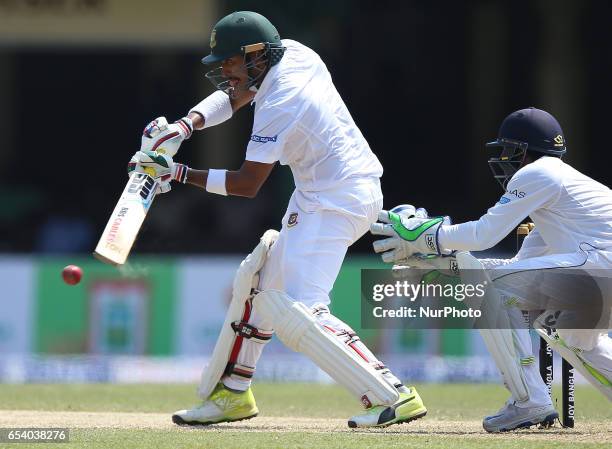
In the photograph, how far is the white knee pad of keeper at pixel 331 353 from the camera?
5.33 metres

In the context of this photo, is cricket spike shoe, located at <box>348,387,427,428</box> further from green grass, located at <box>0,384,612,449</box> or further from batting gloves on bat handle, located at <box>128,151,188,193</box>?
batting gloves on bat handle, located at <box>128,151,188,193</box>

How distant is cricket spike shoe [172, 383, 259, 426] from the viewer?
573 centimetres

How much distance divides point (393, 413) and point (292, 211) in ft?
3.20

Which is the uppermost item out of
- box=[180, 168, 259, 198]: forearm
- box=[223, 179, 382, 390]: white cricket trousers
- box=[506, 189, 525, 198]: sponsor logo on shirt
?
box=[180, 168, 259, 198]: forearm

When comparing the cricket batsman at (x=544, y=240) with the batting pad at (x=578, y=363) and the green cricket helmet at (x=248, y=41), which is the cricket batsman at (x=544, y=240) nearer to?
the batting pad at (x=578, y=363)

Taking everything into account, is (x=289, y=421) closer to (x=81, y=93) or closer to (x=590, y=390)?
(x=590, y=390)

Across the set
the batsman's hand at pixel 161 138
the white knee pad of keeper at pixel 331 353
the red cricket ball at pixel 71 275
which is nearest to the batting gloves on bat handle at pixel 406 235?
the white knee pad of keeper at pixel 331 353

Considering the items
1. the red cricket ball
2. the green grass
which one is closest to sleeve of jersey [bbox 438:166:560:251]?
the green grass

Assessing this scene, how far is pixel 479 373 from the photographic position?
983 cm

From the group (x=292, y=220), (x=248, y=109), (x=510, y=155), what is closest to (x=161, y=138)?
(x=292, y=220)

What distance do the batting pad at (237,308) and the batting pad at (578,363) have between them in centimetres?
121

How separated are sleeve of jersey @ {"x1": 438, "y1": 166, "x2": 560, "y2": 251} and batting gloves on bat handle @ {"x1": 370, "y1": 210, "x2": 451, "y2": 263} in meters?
0.12

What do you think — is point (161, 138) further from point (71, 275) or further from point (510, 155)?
point (510, 155)

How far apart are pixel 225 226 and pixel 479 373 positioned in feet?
14.9
